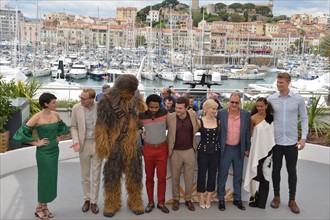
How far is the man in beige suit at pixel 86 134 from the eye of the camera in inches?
131

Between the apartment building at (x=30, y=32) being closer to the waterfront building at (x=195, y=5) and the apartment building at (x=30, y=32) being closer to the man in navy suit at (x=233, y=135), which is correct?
the man in navy suit at (x=233, y=135)

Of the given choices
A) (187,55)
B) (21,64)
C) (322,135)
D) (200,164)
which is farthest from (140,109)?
(187,55)

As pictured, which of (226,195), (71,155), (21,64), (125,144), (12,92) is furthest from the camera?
(21,64)

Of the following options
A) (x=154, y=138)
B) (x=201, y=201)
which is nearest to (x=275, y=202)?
(x=201, y=201)

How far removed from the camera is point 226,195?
377cm

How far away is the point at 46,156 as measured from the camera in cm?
324

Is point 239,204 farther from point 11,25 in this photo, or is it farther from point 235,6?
point 235,6

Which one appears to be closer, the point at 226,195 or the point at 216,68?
the point at 226,195

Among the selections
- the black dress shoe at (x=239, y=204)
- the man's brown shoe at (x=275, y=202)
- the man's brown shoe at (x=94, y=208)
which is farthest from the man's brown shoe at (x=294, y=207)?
the man's brown shoe at (x=94, y=208)

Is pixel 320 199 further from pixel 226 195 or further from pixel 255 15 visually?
pixel 255 15

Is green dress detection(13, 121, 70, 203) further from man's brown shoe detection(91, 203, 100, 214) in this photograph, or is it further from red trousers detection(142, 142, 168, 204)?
red trousers detection(142, 142, 168, 204)

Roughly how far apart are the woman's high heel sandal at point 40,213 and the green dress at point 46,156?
84mm

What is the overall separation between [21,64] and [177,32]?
2190cm

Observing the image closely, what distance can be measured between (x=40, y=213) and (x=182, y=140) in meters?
1.46
